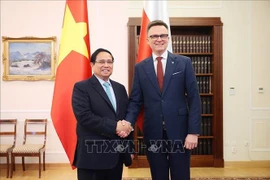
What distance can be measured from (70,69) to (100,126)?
800 mm

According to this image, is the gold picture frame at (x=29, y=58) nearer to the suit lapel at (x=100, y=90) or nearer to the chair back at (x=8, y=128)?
the chair back at (x=8, y=128)

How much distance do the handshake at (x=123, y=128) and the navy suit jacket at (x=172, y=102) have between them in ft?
0.21

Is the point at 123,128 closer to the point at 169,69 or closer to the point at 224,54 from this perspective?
the point at 169,69

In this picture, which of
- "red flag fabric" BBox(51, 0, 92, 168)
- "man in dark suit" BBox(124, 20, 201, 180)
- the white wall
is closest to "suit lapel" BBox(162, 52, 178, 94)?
"man in dark suit" BBox(124, 20, 201, 180)

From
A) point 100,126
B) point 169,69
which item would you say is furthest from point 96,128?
point 169,69

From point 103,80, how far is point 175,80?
0.51 metres

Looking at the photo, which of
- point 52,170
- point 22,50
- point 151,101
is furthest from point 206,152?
point 22,50

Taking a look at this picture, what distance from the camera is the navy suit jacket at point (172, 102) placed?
73.0 inches

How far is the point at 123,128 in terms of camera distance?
5.99ft

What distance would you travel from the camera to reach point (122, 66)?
432 cm

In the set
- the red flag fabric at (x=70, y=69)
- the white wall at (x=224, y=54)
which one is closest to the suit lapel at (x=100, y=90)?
the red flag fabric at (x=70, y=69)

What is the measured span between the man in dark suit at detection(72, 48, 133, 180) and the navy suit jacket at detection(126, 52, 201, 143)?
150 millimetres

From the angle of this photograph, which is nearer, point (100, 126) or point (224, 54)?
point (100, 126)

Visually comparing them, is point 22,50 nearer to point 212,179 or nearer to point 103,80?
point 103,80
